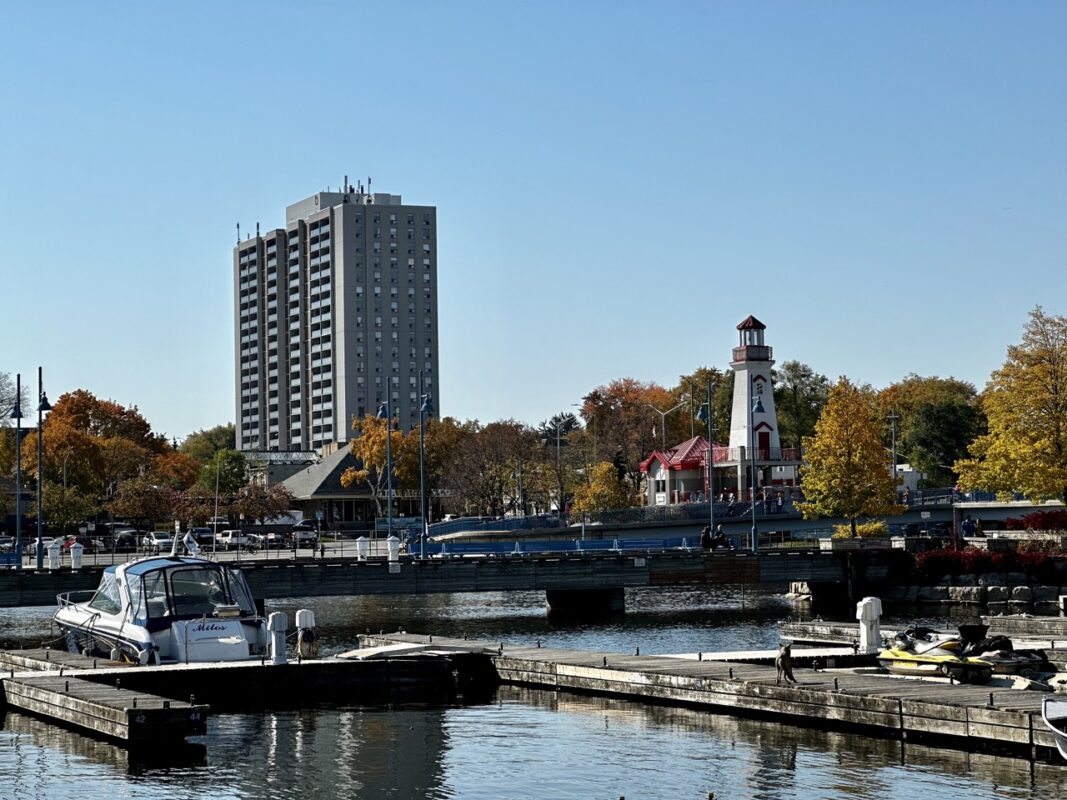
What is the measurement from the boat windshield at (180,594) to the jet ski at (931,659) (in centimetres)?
1654

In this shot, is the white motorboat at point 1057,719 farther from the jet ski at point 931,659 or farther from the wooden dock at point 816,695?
the jet ski at point 931,659

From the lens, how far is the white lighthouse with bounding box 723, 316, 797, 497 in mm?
123562

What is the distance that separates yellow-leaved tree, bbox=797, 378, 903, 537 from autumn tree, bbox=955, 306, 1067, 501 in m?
6.92

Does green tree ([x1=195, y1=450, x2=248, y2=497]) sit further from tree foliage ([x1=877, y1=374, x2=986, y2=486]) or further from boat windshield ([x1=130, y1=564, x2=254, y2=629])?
boat windshield ([x1=130, y1=564, x2=254, y2=629])

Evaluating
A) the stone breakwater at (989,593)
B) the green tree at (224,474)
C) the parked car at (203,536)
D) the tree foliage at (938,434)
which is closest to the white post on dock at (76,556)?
the stone breakwater at (989,593)

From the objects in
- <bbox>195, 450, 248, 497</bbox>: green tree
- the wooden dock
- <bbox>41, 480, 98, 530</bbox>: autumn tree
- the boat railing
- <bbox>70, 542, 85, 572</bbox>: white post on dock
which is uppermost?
<bbox>195, 450, 248, 497</bbox>: green tree

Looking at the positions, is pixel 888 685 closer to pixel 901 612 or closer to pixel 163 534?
pixel 901 612

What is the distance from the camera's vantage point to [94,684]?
37.9 meters

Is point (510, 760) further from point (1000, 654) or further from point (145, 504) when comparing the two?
point (145, 504)

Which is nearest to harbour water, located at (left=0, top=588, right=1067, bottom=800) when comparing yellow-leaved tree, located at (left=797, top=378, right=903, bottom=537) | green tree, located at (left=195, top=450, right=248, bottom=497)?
yellow-leaved tree, located at (left=797, top=378, right=903, bottom=537)

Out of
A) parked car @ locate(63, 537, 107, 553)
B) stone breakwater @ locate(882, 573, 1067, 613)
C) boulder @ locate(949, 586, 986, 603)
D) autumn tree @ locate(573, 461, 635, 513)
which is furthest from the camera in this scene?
autumn tree @ locate(573, 461, 635, 513)

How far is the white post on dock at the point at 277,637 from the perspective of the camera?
1633 inches

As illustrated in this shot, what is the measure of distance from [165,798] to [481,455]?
112303 mm

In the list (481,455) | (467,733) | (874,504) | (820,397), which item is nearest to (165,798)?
(467,733)
